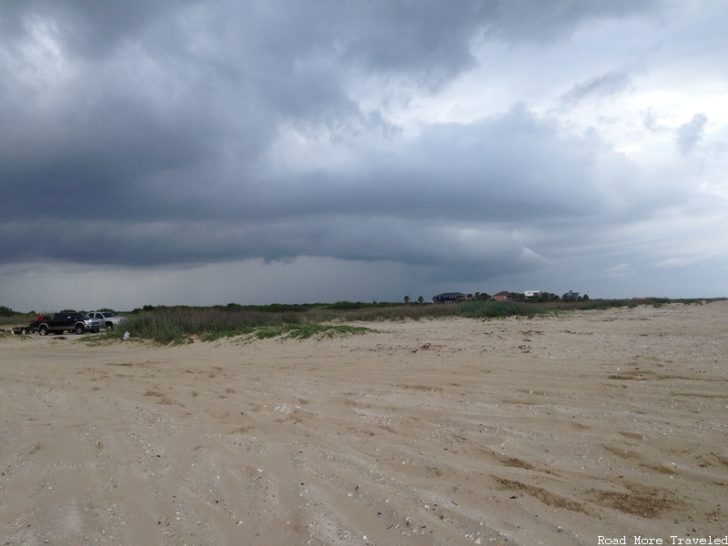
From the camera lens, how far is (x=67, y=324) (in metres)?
40.8

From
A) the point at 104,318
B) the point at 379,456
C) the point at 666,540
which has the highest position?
the point at 104,318

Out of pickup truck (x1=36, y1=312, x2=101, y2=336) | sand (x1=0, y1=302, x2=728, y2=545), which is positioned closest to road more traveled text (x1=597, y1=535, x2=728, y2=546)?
sand (x1=0, y1=302, x2=728, y2=545)

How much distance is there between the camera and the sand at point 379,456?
4.16 meters

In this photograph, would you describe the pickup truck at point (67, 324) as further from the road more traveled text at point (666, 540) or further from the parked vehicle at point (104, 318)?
the road more traveled text at point (666, 540)

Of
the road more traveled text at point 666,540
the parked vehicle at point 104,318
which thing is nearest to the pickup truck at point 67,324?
the parked vehicle at point 104,318

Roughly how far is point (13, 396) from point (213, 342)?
1224 centimetres

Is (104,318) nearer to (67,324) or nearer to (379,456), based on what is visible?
(67,324)

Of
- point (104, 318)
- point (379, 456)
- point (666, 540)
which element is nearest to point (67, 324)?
point (104, 318)

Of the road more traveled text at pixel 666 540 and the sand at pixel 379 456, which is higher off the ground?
the sand at pixel 379 456

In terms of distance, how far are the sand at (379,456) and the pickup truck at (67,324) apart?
3188cm

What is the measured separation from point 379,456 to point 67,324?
1610 inches

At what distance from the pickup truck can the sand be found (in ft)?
105

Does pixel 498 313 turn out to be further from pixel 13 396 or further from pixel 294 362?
pixel 13 396

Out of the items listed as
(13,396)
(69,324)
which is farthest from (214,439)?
(69,324)
